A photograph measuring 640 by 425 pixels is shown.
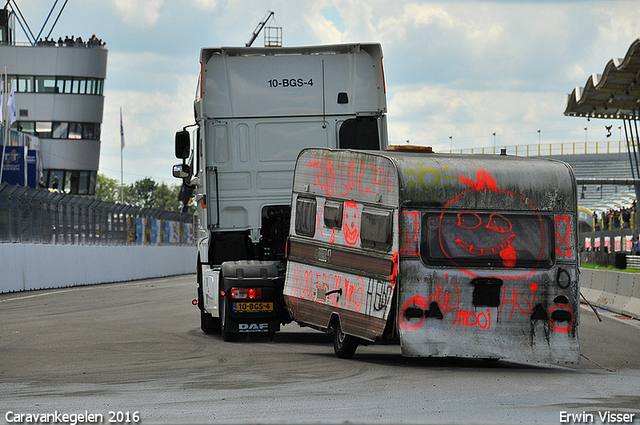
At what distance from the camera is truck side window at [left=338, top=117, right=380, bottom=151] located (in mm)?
15383

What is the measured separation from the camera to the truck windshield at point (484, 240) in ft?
38.1

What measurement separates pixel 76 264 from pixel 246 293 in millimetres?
24562

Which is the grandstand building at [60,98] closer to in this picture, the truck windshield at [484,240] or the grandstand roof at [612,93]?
the grandstand roof at [612,93]

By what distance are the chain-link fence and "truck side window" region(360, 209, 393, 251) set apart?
21268 mm

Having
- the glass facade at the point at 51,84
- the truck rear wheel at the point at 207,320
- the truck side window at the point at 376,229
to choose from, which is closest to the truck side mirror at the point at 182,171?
the truck rear wheel at the point at 207,320

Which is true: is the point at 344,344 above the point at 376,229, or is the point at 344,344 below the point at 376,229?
below

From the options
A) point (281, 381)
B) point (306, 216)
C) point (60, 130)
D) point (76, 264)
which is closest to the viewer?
point (281, 381)

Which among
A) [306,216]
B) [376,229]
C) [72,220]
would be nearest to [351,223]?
[376,229]

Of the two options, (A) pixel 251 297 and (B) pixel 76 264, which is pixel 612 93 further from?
(A) pixel 251 297

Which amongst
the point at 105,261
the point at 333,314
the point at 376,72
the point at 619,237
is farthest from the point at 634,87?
the point at 333,314

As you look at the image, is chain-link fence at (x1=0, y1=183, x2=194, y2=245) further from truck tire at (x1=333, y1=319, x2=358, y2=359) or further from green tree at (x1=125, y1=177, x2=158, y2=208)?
green tree at (x1=125, y1=177, x2=158, y2=208)

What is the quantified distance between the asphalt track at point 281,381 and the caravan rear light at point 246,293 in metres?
0.68

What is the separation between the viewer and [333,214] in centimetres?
1291

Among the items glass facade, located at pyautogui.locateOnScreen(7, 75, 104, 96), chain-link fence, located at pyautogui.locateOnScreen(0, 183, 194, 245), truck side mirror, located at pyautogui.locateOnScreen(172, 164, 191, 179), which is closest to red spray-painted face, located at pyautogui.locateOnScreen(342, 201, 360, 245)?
truck side mirror, located at pyautogui.locateOnScreen(172, 164, 191, 179)
